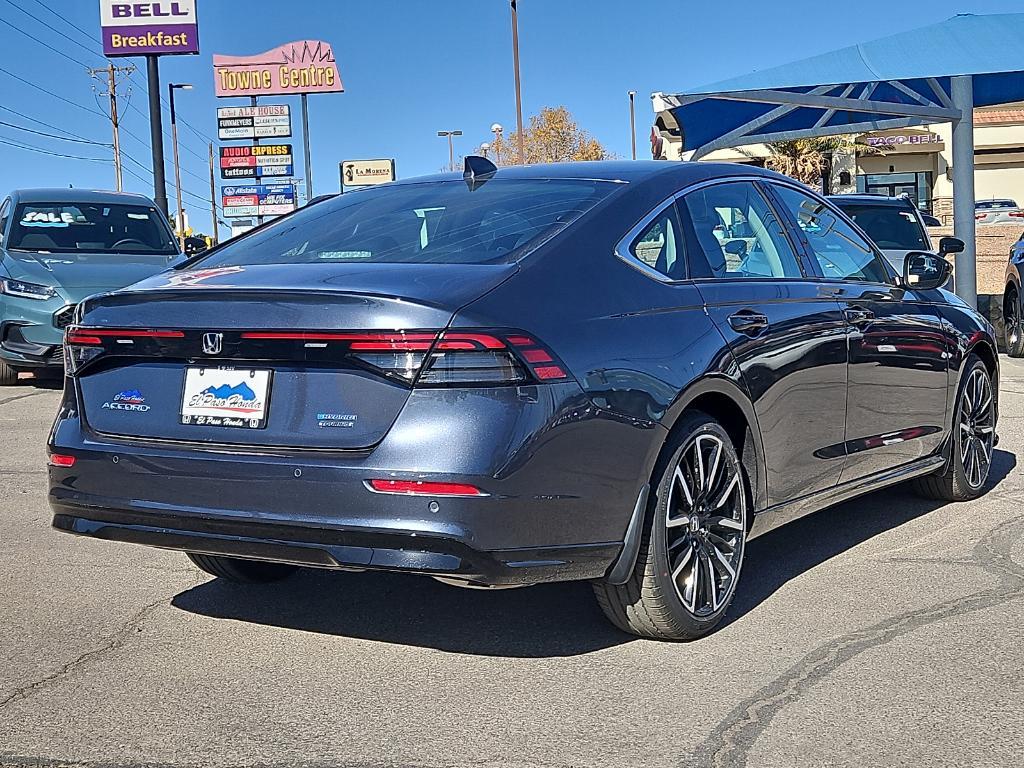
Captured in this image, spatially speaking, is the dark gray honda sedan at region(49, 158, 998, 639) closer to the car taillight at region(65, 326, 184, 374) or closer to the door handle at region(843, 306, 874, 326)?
the car taillight at region(65, 326, 184, 374)

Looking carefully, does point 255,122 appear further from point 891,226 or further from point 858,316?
point 858,316

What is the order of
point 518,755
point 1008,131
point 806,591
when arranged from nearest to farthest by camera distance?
1. point 518,755
2. point 806,591
3. point 1008,131

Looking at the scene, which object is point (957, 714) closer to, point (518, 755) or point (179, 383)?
point (518, 755)

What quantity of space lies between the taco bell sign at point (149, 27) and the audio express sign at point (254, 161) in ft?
62.2

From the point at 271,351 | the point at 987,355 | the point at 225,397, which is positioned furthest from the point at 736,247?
the point at 987,355

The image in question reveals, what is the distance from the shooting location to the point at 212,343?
3725mm

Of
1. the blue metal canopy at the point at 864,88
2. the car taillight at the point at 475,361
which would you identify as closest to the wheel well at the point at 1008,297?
the blue metal canopy at the point at 864,88

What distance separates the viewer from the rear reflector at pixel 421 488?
11.4ft

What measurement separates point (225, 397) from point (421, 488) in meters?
0.67

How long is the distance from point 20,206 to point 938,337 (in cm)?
995

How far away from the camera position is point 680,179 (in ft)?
15.2

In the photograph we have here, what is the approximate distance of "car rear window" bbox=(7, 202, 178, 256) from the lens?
12.6 m

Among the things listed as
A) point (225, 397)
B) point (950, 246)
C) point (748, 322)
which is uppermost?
point (950, 246)

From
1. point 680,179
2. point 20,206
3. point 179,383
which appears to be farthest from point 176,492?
→ point 20,206
